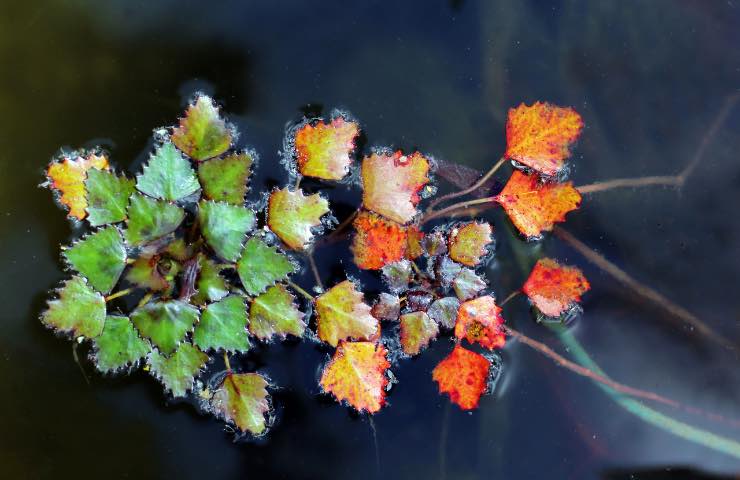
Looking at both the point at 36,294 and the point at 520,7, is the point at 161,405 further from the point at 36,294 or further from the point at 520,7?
the point at 520,7

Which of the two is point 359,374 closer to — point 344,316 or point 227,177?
point 344,316

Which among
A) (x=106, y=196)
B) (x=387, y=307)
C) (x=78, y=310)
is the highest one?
(x=106, y=196)

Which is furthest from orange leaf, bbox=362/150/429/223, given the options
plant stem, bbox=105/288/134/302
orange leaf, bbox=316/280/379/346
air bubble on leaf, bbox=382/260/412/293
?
plant stem, bbox=105/288/134/302

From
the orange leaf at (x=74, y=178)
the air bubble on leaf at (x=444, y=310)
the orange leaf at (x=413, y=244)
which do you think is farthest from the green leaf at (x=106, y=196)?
the air bubble on leaf at (x=444, y=310)

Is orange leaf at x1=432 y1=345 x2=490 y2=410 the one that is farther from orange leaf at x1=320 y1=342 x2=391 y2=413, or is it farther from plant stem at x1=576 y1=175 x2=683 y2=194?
plant stem at x1=576 y1=175 x2=683 y2=194

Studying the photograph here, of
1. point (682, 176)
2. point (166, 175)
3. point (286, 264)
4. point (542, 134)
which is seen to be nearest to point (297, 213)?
point (286, 264)

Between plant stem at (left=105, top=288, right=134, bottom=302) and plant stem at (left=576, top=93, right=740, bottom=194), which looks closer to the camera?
plant stem at (left=105, top=288, right=134, bottom=302)

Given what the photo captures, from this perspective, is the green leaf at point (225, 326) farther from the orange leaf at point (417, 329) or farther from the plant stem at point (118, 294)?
the orange leaf at point (417, 329)
